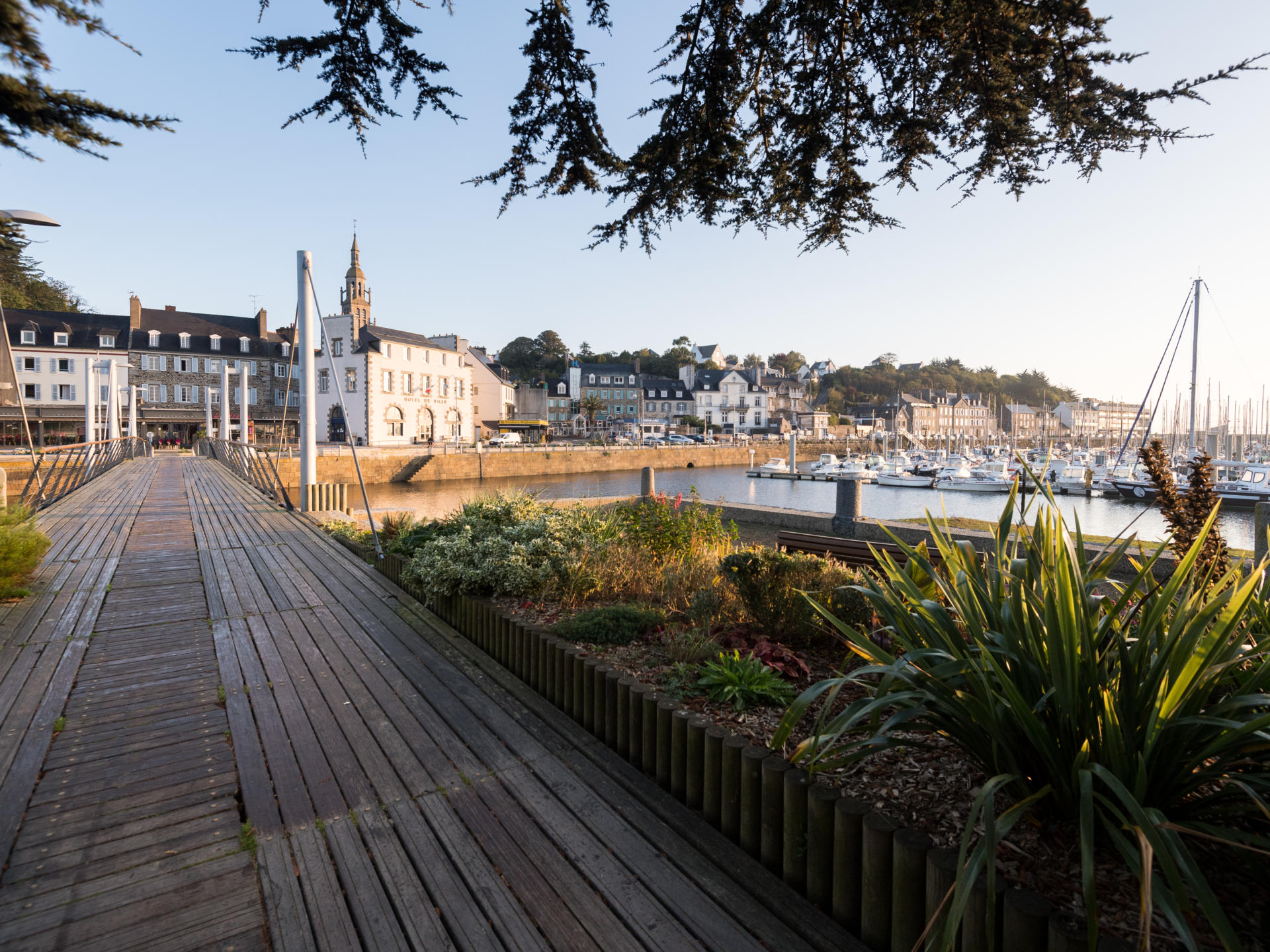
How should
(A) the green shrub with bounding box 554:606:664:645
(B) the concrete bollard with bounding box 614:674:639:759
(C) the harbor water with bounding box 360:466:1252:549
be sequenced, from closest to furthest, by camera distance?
(B) the concrete bollard with bounding box 614:674:639:759
(A) the green shrub with bounding box 554:606:664:645
(C) the harbor water with bounding box 360:466:1252:549

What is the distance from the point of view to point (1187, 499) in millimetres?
4457

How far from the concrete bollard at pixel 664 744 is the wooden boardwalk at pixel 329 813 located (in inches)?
3.8

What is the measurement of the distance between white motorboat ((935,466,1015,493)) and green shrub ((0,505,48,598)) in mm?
40910

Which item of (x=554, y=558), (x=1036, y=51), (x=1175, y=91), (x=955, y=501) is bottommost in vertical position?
(x=955, y=501)

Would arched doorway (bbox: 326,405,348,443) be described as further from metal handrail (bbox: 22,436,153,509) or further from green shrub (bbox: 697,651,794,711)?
green shrub (bbox: 697,651,794,711)

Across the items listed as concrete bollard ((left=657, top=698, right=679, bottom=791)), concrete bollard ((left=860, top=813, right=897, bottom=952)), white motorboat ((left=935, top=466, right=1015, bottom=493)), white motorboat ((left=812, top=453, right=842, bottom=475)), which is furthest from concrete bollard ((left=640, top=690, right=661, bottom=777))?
white motorboat ((left=812, top=453, right=842, bottom=475))

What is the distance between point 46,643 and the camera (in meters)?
4.59

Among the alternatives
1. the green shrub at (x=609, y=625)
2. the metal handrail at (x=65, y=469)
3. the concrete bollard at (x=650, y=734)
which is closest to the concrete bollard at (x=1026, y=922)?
the concrete bollard at (x=650, y=734)

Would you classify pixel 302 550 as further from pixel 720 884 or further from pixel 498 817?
pixel 720 884

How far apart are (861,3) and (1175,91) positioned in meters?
1.81

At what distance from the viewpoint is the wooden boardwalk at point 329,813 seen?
6.95 feet

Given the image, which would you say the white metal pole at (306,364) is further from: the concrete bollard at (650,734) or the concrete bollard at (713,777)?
the concrete bollard at (713,777)

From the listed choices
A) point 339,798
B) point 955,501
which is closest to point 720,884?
point 339,798

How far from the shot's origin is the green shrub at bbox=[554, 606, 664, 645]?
13.5 feet
